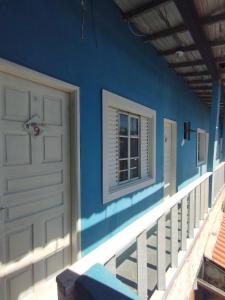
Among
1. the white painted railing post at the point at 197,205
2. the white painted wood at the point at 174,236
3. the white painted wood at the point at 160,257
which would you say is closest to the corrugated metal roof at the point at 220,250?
the white painted railing post at the point at 197,205

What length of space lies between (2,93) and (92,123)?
1228 millimetres

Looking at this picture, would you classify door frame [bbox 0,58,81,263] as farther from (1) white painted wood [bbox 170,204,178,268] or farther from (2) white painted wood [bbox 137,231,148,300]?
(2) white painted wood [bbox 137,231,148,300]

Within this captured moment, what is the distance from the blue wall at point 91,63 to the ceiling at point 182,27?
0.68 ft

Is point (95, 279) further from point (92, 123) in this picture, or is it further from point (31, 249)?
point (92, 123)

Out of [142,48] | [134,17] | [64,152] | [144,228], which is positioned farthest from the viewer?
[142,48]

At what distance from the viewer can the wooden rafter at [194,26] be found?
3.06 m

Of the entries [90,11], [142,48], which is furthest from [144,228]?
[142,48]

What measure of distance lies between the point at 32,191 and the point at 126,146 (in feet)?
6.97

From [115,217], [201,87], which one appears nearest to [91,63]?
[115,217]

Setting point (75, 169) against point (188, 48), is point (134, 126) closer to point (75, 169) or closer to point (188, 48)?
point (188, 48)

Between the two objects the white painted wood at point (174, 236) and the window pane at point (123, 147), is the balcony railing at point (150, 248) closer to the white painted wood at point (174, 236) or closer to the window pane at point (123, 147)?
the white painted wood at point (174, 236)

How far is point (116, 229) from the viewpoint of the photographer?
12.5 ft

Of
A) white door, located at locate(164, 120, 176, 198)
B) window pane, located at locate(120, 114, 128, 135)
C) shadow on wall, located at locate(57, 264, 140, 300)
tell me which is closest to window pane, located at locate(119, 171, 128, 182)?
window pane, located at locate(120, 114, 128, 135)

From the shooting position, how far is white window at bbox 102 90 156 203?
3.48m
